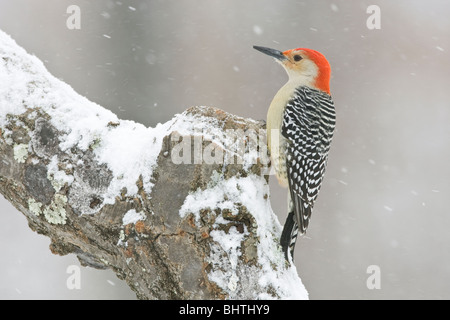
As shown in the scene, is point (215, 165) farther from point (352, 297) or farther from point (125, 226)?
point (352, 297)

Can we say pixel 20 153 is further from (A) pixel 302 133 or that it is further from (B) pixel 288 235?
(A) pixel 302 133

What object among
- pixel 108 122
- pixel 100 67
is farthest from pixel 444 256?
pixel 108 122

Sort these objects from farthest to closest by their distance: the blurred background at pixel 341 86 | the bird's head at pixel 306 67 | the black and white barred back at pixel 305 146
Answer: the blurred background at pixel 341 86
the bird's head at pixel 306 67
the black and white barred back at pixel 305 146

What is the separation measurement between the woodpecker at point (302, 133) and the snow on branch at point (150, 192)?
0.71m

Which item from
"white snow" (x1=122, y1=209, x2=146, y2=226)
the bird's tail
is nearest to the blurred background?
the bird's tail

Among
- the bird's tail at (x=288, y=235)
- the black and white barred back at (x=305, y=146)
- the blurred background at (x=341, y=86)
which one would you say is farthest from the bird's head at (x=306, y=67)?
the blurred background at (x=341, y=86)

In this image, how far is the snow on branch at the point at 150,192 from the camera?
7.59ft

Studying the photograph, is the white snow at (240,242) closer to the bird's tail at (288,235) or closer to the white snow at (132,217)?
the bird's tail at (288,235)

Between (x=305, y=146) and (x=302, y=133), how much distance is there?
0.10 m

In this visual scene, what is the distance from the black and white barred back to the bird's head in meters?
0.15

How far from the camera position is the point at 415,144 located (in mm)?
8312

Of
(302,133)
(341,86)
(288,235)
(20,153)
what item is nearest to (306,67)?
(302,133)
